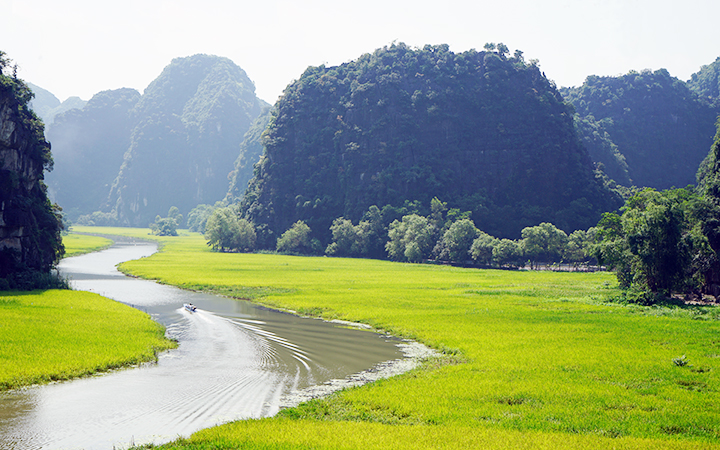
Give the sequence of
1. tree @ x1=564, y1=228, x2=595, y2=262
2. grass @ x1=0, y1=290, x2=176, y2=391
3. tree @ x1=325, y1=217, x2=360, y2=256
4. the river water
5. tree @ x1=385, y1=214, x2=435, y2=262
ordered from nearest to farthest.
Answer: the river water, grass @ x1=0, y1=290, x2=176, y2=391, tree @ x1=564, y1=228, x2=595, y2=262, tree @ x1=385, y1=214, x2=435, y2=262, tree @ x1=325, y1=217, x2=360, y2=256

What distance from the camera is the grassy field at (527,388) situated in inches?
611

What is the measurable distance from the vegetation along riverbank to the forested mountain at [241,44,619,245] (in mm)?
114317

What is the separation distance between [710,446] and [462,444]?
7.22m

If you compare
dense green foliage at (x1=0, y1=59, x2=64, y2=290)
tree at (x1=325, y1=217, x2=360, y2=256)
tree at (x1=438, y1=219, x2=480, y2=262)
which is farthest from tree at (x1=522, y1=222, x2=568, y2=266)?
dense green foliage at (x1=0, y1=59, x2=64, y2=290)

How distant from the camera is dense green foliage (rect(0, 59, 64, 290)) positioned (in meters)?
50.4

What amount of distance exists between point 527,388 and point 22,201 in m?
55.2

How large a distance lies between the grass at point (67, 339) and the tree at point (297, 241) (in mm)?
101608

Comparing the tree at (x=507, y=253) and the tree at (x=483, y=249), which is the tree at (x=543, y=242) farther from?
the tree at (x=483, y=249)

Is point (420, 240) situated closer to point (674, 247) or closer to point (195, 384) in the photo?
point (674, 247)

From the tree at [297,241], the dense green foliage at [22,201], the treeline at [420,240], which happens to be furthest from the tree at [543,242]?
the dense green foliage at [22,201]

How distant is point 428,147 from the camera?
161m

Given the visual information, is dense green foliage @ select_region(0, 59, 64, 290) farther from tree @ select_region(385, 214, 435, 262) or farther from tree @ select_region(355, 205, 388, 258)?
tree @ select_region(355, 205, 388, 258)

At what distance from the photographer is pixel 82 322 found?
34219 mm

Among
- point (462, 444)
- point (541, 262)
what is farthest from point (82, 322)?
point (541, 262)
